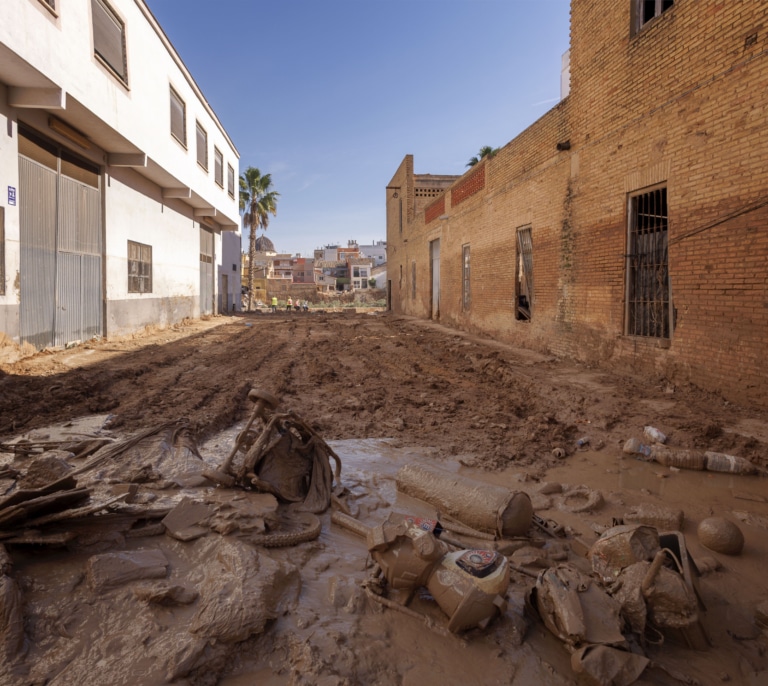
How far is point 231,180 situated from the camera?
2466cm

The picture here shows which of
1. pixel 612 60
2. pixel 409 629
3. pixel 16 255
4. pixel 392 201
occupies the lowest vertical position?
pixel 409 629

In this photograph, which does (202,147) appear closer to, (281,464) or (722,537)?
(281,464)

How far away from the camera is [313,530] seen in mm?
3170

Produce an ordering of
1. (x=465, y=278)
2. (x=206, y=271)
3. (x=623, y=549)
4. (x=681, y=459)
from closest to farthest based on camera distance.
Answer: (x=623, y=549) < (x=681, y=459) < (x=465, y=278) < (x=206, y=271)

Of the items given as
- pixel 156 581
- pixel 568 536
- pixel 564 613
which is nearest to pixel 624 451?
pixel 568 536

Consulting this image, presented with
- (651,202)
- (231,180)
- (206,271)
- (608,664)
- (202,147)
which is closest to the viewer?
(608,664)

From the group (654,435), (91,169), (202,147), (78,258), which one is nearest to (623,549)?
(654,435)

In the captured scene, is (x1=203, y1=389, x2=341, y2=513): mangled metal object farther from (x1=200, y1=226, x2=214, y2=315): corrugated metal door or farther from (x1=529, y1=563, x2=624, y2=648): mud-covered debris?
(x1=200, y1=226, x2=214, y2=315): corrugated metal door

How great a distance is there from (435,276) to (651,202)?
561 inches

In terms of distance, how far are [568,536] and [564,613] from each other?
47.8 inches

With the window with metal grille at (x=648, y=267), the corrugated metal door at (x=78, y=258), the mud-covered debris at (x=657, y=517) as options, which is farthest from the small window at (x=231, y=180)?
the mud-covered debris at (x=657, y=517)

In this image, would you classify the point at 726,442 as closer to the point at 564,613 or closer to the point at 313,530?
the point at 564,613

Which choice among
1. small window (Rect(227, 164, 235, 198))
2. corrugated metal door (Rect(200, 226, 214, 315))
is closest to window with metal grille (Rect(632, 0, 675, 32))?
corrugated metal door (Rect(200, 226, 214, 315))

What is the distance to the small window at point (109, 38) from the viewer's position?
10.3 metres
